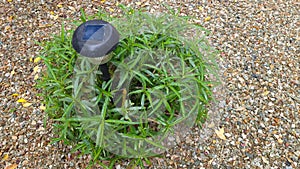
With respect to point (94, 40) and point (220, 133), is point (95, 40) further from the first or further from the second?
point (220, 133)

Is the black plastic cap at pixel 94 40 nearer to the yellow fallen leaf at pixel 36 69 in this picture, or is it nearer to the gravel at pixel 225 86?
the gravel at pixel 225 86

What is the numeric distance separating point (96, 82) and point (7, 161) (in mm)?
935

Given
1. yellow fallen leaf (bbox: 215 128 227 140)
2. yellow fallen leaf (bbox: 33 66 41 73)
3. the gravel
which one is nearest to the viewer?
the gravel

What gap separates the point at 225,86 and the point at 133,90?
102 centimetres

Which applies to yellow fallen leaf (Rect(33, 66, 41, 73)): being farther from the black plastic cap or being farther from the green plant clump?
the black plastic cap

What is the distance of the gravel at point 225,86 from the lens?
7.49 ft

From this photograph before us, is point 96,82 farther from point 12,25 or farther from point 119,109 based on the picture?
point 12,25

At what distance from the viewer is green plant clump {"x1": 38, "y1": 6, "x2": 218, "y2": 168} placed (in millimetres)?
1795

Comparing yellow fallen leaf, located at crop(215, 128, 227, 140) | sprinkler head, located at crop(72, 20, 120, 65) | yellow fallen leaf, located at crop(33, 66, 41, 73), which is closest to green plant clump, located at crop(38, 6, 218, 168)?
sprinkler head, located at crop(72, 20, 120, 65)

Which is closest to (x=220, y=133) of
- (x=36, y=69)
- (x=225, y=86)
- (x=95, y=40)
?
(x=225, y=86)

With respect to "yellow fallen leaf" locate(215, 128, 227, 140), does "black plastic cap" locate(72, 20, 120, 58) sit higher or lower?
higher

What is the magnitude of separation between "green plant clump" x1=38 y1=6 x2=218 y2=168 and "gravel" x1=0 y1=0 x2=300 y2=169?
302mm

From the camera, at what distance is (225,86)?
2.67 metres

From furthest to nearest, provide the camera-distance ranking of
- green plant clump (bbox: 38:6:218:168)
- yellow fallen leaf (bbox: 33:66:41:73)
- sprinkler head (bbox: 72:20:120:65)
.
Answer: yellow fallen leaf (bbox: 33:66:41:73) → green plant clump (bbox: 38:6:218:168) → sprinkler head (bbox: 72:20:120:65)
